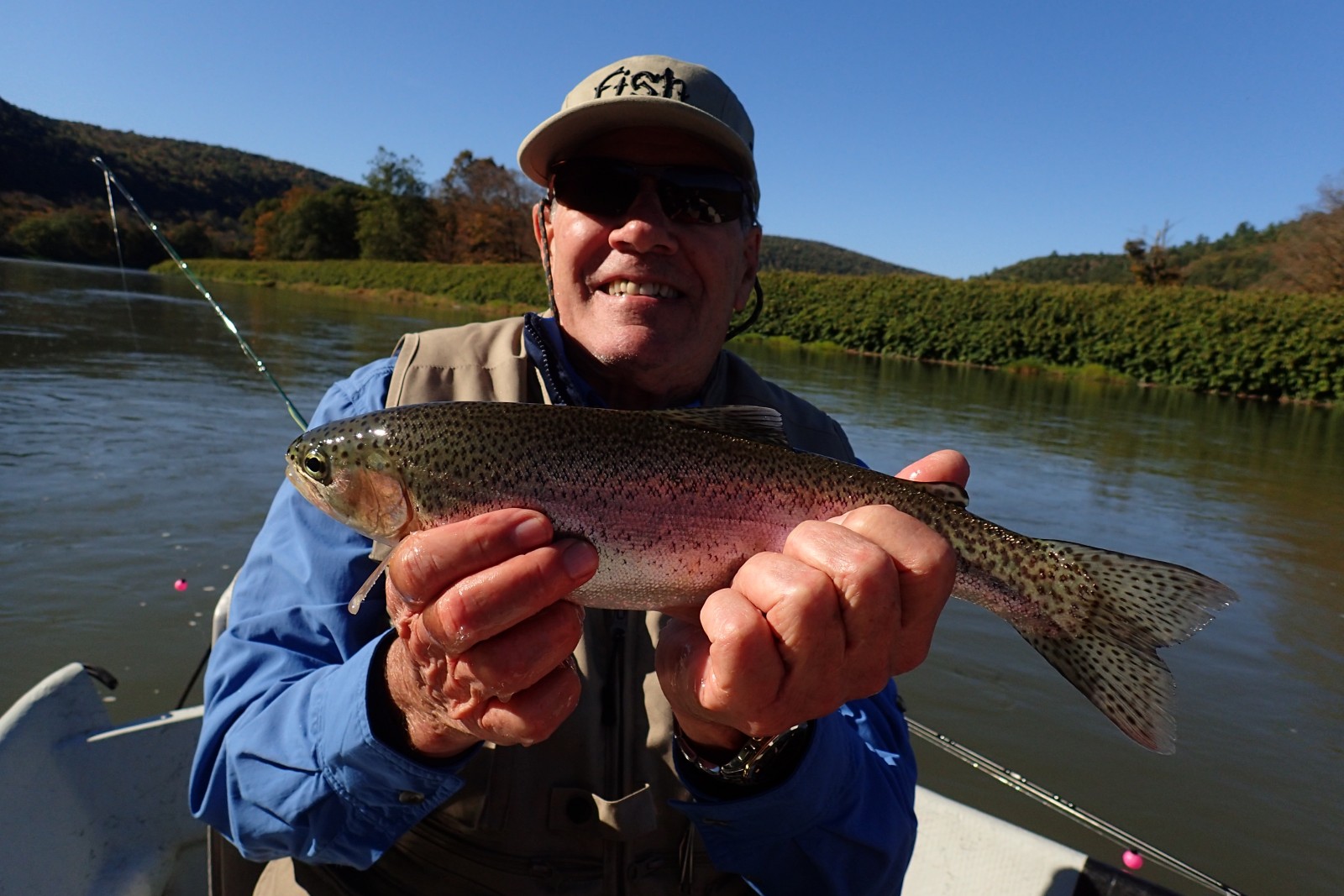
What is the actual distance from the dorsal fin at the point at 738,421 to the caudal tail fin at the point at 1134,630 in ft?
2.81

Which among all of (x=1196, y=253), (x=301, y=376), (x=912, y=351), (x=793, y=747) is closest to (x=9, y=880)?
(x=793, y=747)

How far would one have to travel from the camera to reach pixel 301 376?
1764cm

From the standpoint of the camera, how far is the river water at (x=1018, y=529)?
5273mm

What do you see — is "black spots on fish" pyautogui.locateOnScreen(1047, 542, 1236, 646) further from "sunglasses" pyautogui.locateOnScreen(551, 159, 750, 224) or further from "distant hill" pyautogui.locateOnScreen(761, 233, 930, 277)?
"distant hill" pyautogui.locateOnScreen(761, 233, 930, 277)

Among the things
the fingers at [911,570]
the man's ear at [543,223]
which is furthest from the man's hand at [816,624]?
the man's ear at [543,223]

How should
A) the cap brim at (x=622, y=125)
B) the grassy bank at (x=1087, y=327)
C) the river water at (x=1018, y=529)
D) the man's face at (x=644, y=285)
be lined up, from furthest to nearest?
1. the grassy bank at (x=1087, y=327)
2. the river water at (x=1018, y=529)
3. the man's face at (x=644, y=285)
4. the cap brim at (x=622, y=125)

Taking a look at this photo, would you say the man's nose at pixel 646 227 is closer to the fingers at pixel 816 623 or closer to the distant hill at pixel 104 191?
the fingers at pixel 816 623

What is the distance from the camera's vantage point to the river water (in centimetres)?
527

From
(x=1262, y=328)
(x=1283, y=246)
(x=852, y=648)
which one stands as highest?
(x=1283, y=246)

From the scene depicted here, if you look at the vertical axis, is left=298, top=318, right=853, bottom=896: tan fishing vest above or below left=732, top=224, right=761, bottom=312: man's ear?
below

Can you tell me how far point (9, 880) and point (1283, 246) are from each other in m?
58.0

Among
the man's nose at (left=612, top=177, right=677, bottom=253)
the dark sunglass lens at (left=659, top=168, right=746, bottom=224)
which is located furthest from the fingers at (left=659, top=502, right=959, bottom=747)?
the dark sunglass lens at (left=659, top=168, right=746, bottom=224)

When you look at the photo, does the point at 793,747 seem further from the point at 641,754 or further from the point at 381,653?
the point at 381,653

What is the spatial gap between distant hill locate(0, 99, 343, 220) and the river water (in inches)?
2586
